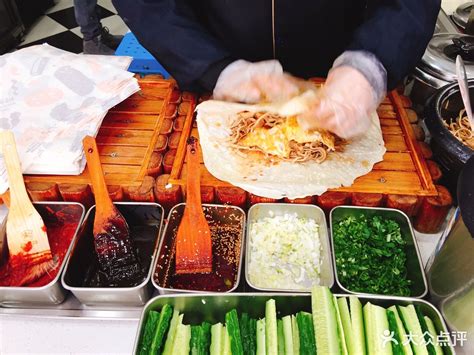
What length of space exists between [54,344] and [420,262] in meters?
1.29

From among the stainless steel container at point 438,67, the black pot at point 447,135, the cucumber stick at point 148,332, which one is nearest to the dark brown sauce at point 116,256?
the cucumber stick at point 148,332

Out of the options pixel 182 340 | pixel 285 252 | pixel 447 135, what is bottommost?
pixel 285 252

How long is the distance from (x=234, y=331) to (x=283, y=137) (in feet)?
3.18

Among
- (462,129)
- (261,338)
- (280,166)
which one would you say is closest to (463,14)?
(462,129)

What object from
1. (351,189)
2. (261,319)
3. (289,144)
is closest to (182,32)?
(289,144)

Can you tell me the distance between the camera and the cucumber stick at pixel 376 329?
121 cm

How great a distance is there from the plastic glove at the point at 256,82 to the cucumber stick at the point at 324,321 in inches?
37.1

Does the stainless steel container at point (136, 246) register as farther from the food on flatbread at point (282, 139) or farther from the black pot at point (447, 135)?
the black pot at point (447, 135)

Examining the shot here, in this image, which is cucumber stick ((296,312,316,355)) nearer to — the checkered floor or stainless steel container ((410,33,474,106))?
stainless steel container ((410,33,474,106))

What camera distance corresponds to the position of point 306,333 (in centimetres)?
125

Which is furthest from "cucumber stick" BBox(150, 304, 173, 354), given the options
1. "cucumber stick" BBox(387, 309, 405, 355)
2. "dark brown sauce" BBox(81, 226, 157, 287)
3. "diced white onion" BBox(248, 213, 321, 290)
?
"cucumber stick" BBox(387, 309, 405, 355)

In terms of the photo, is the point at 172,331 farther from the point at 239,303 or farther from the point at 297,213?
the point at 297,213

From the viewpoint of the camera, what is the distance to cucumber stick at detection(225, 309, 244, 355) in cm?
123

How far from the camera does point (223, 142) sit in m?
2.02
